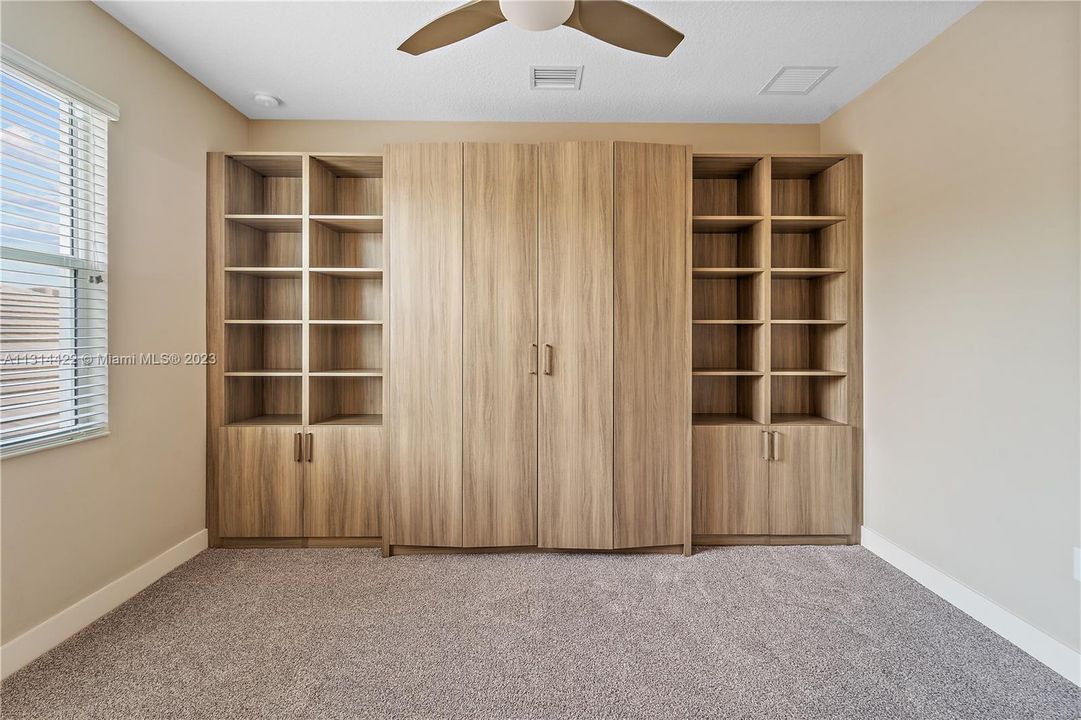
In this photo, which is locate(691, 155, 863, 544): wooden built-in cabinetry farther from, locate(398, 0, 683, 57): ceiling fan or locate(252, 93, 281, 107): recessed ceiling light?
locate(252, 93, 281, 107): recessed ceiling light

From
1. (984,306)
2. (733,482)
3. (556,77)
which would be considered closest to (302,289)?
(556,77)

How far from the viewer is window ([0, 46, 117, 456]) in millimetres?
1685

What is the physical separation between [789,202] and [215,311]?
373 cm

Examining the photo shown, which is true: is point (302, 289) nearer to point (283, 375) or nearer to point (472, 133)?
point (283, 375)

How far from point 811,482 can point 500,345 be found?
205 cm

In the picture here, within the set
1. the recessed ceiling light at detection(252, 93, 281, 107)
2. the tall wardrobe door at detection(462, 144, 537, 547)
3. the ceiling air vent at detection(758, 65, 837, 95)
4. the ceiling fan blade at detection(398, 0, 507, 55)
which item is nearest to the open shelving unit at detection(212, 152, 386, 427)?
the recessed ceiling light at detection(252, 93, 281, 107)

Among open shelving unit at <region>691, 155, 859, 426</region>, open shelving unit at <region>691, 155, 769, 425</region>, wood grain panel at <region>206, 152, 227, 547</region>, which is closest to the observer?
wood grain panel at <region>206, 152, 227, 547</region>

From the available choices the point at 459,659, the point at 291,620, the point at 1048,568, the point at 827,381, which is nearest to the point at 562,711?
the point at 459,659

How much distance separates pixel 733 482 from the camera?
2.76 metres

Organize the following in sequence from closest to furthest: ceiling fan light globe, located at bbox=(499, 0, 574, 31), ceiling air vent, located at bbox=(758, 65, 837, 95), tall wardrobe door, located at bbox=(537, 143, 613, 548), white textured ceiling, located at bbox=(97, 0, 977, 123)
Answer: ceiling fan light globe, located at bbox=(499, 0, 574, 31)
white textured ceiling, located at bbox=(97, 0, 977, 123)
ceiling air vent, located at bbox=(758, 65, 837, 95)
tall wardrobe door, located at bbox=(537, 143, 613, 548)

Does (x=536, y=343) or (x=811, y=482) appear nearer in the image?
(x=536, y=343)

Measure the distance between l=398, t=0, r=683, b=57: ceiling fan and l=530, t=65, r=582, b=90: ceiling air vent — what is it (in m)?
0.82

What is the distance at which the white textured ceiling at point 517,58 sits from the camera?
6.74ft

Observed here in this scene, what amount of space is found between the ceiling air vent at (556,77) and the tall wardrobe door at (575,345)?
38 centimetres
